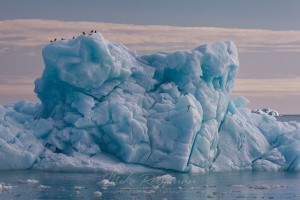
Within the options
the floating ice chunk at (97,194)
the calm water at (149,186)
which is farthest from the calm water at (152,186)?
the floating ice chunk at (97,194)

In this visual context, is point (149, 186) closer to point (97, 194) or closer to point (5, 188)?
point (97, 194)

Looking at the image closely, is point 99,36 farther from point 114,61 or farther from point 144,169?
point 144,169

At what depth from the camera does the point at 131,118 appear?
82.9 ft

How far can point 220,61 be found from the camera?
27.2m

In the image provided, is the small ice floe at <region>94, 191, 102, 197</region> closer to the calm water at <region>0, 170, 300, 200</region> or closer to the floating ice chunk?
the floating ice chunk

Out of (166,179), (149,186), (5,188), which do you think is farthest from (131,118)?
(5,188)

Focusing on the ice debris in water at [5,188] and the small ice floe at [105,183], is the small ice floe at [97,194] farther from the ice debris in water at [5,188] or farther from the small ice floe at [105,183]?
the ice debris in water at [5,188]

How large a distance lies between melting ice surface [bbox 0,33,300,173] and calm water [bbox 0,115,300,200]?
3.48ft

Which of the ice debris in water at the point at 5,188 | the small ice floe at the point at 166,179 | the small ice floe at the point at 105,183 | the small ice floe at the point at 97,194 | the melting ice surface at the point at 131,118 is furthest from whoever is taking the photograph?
the melting ice surface at the point at 131,118

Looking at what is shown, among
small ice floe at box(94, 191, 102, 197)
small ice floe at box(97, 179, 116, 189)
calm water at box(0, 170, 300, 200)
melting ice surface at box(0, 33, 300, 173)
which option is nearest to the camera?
small ice floe at box(94, 191, 102, 197)

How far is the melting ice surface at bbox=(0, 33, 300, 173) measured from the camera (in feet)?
82.0

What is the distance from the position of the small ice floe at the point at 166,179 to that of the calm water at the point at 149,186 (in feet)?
0.14

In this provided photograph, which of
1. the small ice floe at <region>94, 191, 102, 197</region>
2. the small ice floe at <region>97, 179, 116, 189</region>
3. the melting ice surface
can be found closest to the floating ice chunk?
the small ice floe at <region>94, 191, 102, 197</region>

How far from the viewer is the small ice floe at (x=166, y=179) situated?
72.4 ft
